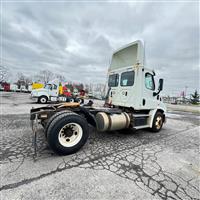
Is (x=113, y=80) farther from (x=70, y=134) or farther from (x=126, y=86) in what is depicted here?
(x=70, y=134)

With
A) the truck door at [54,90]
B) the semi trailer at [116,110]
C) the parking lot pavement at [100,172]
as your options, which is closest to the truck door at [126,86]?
the semi trailer at [116,110]

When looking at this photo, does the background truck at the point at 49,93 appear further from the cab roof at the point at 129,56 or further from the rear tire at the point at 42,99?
the cab roof at the point at 129,56

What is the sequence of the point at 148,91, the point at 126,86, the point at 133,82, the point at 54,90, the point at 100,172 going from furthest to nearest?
the point at 54,90
the point at 126,86
the point at 148,91
the point at 133,82
the point at 100,172

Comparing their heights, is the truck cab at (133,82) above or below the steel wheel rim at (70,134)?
above

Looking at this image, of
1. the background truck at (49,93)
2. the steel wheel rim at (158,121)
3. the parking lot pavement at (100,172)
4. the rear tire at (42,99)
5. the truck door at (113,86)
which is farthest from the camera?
the rear tire at (42,99)

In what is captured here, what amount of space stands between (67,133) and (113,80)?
3402mm

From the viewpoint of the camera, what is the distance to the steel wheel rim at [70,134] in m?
2.98

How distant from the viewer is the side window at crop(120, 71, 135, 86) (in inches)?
182

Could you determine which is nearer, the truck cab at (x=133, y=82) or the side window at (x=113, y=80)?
the truck cab at (x=133, y=82)

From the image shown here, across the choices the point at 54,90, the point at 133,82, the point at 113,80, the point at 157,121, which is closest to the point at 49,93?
the point at 54,90

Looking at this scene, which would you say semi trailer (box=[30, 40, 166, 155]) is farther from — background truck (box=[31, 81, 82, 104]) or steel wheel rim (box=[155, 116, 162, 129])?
background truck (box=[31, 81, 82, 104])

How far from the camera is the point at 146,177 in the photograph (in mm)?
2275

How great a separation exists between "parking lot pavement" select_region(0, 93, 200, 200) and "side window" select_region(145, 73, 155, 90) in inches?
92.4

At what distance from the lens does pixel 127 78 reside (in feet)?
15.8
